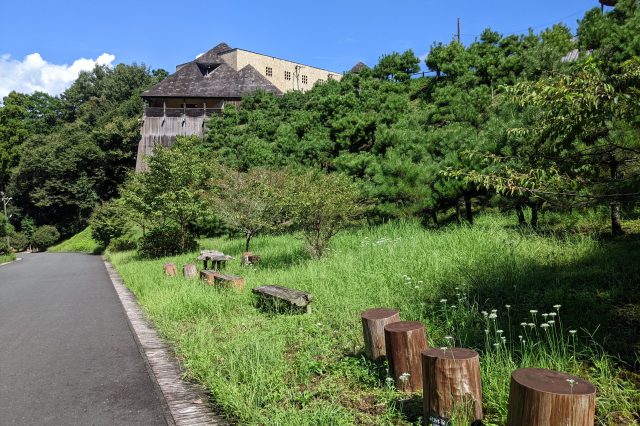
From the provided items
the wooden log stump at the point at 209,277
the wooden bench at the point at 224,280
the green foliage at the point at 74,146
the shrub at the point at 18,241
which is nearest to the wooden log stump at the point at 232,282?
the wooden bench at the point at 224,280

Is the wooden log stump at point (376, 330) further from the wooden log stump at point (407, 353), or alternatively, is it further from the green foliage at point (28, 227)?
the green foliage at point (28, 227)

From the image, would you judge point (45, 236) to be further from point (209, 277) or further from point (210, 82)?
point (209, 277)

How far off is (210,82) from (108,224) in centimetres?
1839

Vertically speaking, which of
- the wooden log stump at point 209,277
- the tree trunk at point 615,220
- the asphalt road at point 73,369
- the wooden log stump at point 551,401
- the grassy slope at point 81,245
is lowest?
the grassy slope at point 81,245

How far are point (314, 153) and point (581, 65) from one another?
17.4 metres

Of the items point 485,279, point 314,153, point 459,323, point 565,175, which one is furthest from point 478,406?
point 314,153

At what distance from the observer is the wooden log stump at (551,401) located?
7.38 ft

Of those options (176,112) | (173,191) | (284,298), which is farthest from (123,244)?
(284,298)

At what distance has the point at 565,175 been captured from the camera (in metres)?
4.47

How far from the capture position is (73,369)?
5.06 metres

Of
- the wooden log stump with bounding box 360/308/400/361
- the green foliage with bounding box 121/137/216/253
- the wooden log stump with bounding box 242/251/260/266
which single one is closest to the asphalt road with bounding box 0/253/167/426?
the wooden log stump with bounding box 360/308/400/361

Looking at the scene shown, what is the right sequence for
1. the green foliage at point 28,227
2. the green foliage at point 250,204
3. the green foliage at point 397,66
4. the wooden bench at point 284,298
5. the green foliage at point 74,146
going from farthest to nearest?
the green foliage at point 28,227
the green foliage at point 74,146
the green foliage at point 397,66
the green foliage at point 250,204
the wooden bench at point 284,298

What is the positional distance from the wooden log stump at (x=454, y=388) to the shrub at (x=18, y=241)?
170 ft

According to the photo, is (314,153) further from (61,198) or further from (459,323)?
(61,198)
